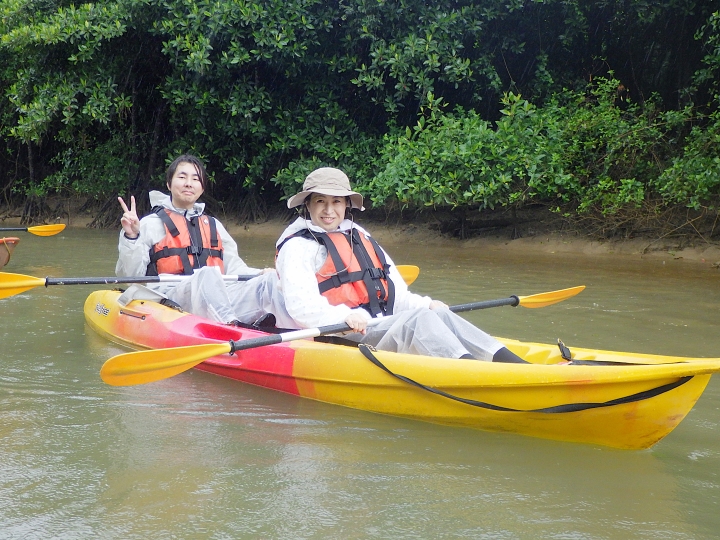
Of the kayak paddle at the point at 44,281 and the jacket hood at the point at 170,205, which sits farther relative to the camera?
the jacket hood at the point at 170,205

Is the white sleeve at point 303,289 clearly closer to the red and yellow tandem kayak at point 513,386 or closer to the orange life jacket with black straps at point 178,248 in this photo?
the red and yellow tandem kayak at point 513,386

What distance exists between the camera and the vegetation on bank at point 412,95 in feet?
27.5

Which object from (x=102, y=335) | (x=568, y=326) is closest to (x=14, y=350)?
(x=102, y=335)

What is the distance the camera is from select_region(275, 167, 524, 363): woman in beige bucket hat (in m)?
3.40

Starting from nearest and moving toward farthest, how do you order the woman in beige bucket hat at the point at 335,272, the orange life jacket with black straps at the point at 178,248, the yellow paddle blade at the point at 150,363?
the yellow paddle blade at the point at 150,363 < the woman in beige bucket hat at the point at 335,272 < the orange life jacket with black straps at the point at 178,248

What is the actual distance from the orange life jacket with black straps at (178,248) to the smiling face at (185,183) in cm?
9

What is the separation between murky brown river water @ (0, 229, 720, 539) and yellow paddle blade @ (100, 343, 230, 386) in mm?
200

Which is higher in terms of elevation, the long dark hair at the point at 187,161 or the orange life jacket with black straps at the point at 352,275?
the long dark hair at the point at 187,161

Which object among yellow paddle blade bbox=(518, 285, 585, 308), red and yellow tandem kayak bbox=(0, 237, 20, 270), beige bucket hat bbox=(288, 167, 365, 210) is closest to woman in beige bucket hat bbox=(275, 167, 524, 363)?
beige bucket hat bbox=(288, 167, 365, 210)

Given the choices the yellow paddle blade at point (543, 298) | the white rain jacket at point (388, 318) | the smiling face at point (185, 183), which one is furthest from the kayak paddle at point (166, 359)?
the smiling face at point (185, 183)

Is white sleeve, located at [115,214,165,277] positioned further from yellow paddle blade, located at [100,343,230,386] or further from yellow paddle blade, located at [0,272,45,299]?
yellow paddle blade, located at [100,343,230,386]

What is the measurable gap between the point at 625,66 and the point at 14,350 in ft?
26.1

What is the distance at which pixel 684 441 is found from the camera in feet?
9.71

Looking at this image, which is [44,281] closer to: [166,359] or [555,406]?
[166,359]
